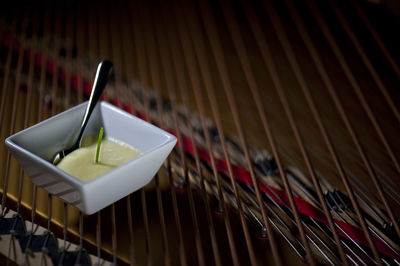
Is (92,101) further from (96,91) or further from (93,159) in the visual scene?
(93,159)

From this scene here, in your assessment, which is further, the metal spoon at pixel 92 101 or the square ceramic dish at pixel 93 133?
the metal spoon at pixel 92 101

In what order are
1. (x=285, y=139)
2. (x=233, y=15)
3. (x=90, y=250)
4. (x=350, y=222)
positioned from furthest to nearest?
(x=233, y=15) → (x=285, y=139) → (x=350, y=222) → (x=90, y=250)

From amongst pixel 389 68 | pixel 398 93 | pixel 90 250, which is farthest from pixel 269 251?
pixel 389 68

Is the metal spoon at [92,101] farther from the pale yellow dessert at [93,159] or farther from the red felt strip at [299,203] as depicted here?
the red felt strip at [299,203]

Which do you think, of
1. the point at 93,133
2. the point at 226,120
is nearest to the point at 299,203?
the point at 226,120

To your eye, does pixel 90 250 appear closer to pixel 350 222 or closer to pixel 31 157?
pixel 31 157

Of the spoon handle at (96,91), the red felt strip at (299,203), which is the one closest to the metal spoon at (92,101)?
the spoon handle at (96,91)
